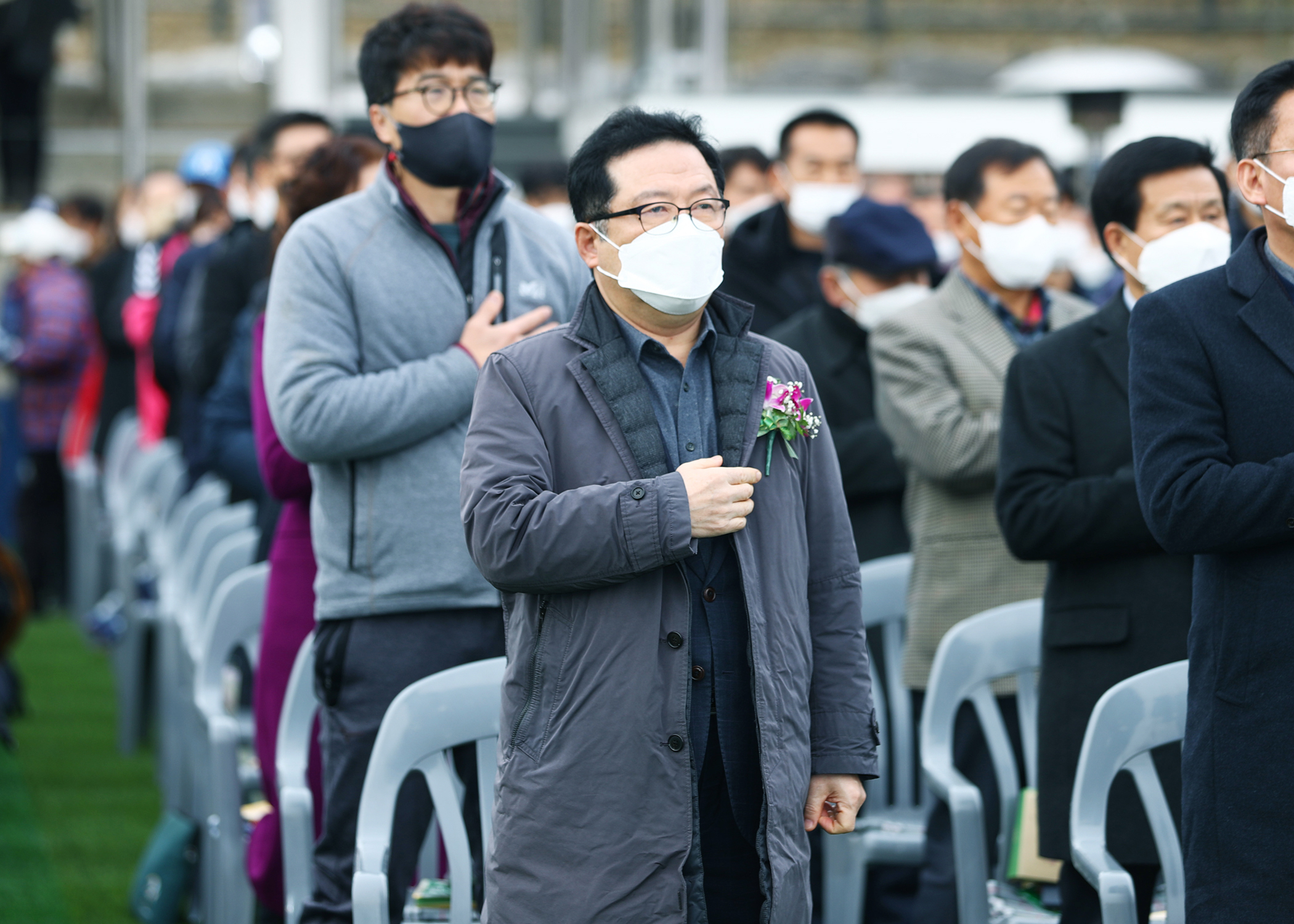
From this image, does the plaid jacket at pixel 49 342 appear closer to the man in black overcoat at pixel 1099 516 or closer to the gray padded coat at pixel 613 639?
the man in black overcoat at pixel 1099 516

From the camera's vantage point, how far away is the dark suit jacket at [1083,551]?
3.14 m

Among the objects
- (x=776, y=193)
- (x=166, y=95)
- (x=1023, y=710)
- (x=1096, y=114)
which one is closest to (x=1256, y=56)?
(x=1096, y=114)

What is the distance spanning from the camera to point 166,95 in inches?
591

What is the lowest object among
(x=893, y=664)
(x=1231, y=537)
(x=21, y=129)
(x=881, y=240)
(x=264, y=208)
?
(x=893, y=664)

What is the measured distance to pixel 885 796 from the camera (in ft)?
13.2

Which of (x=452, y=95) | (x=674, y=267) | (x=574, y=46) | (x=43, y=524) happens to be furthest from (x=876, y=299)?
(x=574, y=46)

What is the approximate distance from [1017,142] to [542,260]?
Result: 1.42 m

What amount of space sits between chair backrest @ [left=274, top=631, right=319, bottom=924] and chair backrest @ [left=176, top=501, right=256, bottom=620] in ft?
5.00

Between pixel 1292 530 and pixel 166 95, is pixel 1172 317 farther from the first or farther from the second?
pixel 166 95

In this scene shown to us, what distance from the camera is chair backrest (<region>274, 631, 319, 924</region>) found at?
128 inches

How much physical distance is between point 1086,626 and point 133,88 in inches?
523

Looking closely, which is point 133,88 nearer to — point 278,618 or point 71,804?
point 71,804

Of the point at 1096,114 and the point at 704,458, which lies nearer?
the point at 704,458

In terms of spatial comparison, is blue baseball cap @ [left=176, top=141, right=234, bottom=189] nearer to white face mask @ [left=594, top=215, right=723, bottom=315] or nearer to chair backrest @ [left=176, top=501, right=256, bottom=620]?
chair backrest @ [left=176, top=501, right=256, bottom=620]
